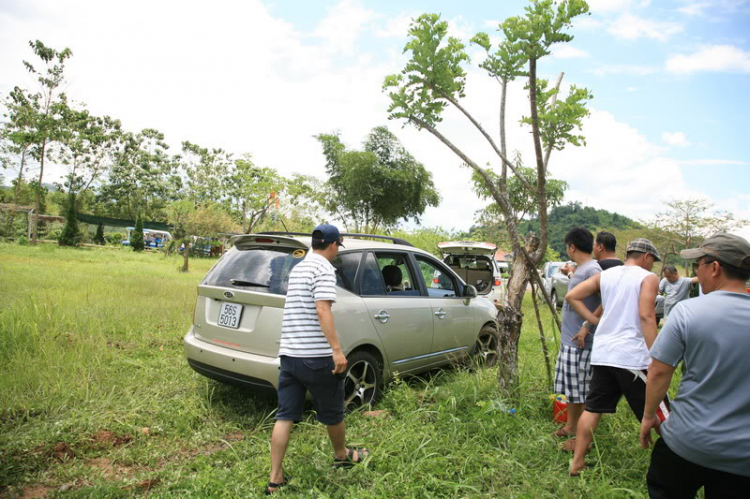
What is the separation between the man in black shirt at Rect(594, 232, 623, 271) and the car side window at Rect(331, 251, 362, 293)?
2044 millimetres

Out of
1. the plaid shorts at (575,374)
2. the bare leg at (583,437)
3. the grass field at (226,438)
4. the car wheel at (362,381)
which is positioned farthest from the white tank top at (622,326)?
the car wheel at (362,381)

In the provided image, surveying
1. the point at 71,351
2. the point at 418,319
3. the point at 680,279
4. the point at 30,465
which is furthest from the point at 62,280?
the point at 680,279

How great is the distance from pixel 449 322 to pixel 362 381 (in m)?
1.44

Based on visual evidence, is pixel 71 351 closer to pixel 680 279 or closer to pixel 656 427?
pixel 656 427

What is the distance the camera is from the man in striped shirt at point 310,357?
279 centimetres

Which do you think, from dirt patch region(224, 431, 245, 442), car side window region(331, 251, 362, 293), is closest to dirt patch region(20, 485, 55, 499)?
dirt patch region(224, 431, 245, 442)

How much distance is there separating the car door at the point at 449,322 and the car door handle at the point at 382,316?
0.82 meters

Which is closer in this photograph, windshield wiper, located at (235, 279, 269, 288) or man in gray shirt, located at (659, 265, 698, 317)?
windshield wiper, located at (235, 279, 269, 288)

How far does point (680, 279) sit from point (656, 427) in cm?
620

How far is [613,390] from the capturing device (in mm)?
2980

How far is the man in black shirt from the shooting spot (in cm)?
354

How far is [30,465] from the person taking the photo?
9.98 ft

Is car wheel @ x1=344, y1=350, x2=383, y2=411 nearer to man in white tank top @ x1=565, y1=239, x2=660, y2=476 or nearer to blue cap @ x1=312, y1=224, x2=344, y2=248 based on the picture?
blue cap @ x1=312, y1=224, x2=344, y2=248

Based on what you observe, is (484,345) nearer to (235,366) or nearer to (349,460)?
(349,460)
